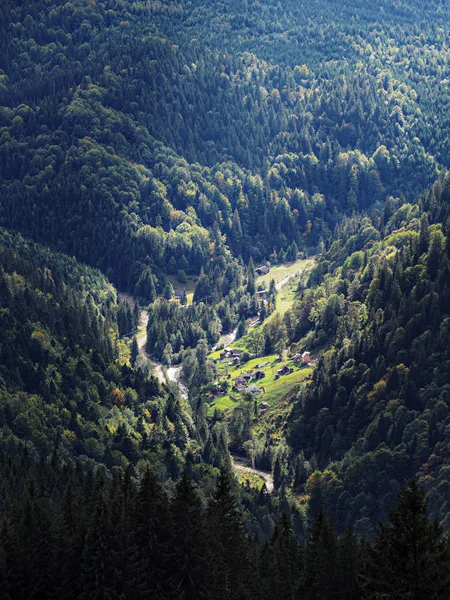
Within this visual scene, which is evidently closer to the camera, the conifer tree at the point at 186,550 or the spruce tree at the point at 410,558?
the spruce tree at the point at 410,558

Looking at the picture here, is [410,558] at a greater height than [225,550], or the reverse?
[225,550]

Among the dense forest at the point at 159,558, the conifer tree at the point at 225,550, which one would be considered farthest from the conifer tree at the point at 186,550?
the conifer tree at the point at 225,550

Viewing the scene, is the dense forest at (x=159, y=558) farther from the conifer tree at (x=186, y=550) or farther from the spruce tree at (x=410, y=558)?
the spruce tree at (x=410, y=558)

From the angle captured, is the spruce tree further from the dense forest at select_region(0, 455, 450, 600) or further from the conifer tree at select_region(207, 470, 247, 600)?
the conifer tree at select_region(207, 470, 247, 600)

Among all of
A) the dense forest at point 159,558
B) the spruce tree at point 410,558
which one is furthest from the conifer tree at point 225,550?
the spruce tree at point 410,558

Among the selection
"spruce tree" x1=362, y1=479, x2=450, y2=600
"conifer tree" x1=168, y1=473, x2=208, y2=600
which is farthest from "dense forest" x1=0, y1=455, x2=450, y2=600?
A: "spruce tree" x1=362, y1=479, x2=450, y2=600

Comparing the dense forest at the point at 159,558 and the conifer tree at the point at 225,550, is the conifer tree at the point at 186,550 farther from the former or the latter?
the conifer tree at the point at 225,550

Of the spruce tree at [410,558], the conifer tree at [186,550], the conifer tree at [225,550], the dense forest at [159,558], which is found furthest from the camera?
the conifer tree at [225,550]

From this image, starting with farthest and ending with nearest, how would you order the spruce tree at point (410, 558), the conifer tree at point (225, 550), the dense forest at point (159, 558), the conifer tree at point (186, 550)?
the conifer tree at point (225, 550) < the conifer tree at point (186, 550) < the dense forest at point (159, 558) < the spruce tree at point (410, 558)

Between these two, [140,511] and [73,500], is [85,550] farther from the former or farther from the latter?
[73,500]

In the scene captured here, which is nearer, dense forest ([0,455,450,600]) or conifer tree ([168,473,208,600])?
dense forest ([0,455,450,600])

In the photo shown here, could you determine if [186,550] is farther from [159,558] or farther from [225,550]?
[225,550]

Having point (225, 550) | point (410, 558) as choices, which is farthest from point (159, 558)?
point (410, 558)

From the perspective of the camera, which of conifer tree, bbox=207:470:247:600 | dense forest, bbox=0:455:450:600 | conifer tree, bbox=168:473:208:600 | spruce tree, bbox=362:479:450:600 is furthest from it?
conifer tree, bbox=207:470:247:600
